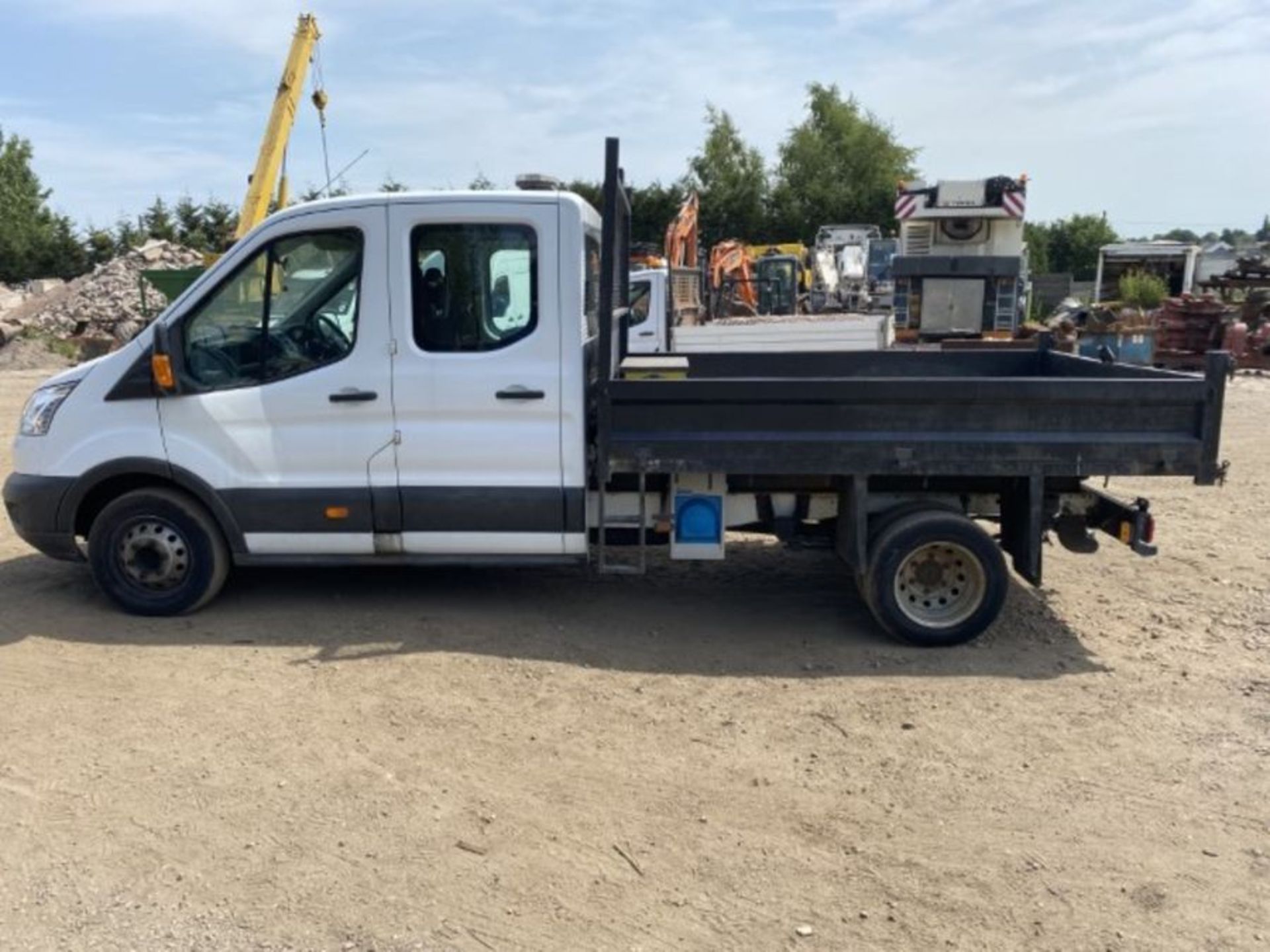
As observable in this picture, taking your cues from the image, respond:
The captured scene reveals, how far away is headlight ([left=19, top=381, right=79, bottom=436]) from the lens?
6.02 meters

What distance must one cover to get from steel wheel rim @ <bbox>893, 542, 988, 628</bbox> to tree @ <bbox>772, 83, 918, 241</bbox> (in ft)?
140

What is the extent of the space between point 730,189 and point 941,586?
4537cm

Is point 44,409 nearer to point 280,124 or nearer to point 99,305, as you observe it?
point 280,124

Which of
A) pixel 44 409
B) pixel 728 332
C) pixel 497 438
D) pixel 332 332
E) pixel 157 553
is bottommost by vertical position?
pixel 157 553

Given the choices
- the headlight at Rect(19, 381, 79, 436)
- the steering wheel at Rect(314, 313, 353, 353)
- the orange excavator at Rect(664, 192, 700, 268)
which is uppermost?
the orange excavator at Rect(664, 192, 700, 268)

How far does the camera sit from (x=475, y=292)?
18.9 ft

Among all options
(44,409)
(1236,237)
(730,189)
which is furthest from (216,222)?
(1236,237)

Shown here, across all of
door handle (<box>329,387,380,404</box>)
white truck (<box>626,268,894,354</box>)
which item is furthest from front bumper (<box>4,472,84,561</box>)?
white truck (<box>626,268,894,354</box>)

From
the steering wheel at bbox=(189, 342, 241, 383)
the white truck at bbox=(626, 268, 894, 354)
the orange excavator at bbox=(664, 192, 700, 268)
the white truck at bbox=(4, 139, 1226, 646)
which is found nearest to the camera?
the white truck at bbox=(4, 139, 1226, 646)

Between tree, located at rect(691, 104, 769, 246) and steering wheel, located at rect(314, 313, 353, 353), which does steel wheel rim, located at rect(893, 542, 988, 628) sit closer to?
steering wheel, located at rect(314, 313, 353, 353)

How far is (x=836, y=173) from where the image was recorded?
164 ft

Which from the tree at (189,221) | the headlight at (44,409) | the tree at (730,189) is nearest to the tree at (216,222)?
the tree at (189,221)

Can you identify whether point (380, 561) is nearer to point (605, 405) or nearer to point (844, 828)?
point (605, 405)

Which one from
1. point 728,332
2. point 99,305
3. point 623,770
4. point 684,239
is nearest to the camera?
point 623,770
